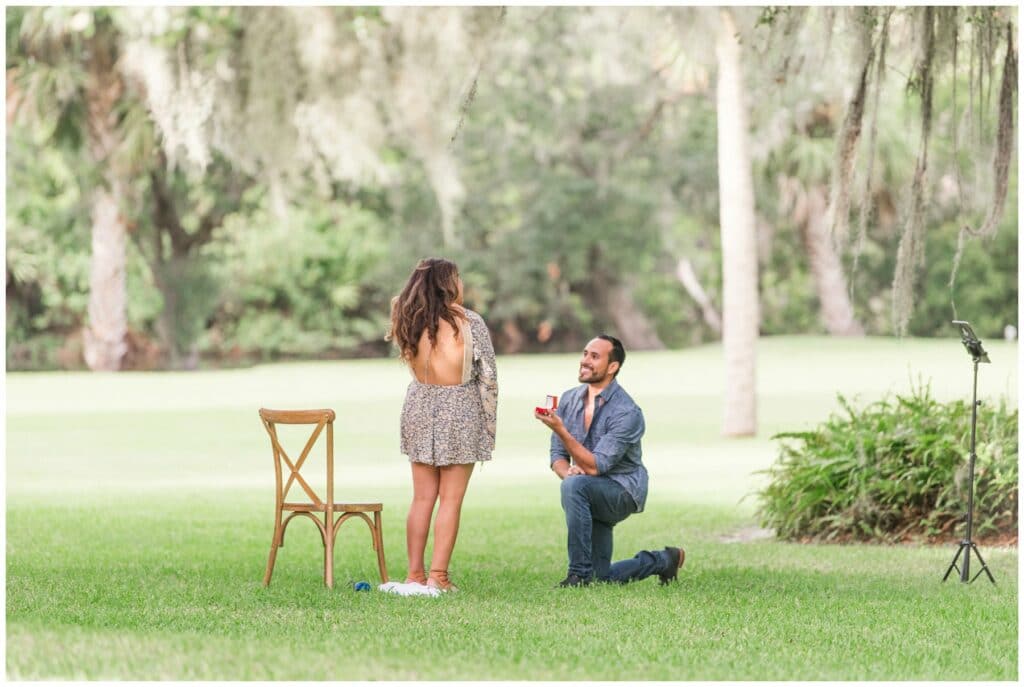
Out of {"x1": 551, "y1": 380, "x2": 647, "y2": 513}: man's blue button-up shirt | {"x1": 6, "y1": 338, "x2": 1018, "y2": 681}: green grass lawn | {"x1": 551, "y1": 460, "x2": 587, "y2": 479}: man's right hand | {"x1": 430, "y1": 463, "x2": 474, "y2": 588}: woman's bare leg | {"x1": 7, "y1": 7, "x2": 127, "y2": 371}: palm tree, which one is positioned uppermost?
{"x1": 7, "y1": 7, "x2": 127, "y2": 371}: palm tree

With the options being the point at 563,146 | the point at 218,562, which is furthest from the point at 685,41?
the point at 563,146

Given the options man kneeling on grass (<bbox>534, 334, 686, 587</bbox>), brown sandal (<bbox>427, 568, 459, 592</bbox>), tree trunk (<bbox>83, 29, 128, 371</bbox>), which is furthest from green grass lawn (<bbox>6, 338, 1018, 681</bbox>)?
tree trunk (<bbox>83, 29, 128, 371</bbox>)

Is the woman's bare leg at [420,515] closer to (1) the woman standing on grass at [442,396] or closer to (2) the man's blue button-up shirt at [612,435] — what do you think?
(1) the woman standing on grass at [442,396]

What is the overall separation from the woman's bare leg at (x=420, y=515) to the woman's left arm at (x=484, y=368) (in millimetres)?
360

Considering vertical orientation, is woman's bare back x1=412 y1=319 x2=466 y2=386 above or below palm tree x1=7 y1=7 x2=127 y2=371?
below

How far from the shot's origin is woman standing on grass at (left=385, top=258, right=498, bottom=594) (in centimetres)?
806

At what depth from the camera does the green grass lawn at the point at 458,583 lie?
6211 mm

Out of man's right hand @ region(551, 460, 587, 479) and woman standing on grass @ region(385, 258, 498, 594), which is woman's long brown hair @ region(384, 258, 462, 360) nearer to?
woman standing on grass @ region(385, 258, 498, 594)

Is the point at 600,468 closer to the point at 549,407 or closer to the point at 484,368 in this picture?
the point at 549,407

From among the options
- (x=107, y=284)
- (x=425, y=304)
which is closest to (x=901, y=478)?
(x=425, y=304)

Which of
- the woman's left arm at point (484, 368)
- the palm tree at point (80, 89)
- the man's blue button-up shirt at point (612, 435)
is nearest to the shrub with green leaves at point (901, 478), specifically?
the man's blue button-up shirt at point (612, 435)

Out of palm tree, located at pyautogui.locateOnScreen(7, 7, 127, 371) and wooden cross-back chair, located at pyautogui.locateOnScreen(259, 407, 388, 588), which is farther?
palm tree, located at pyautogui.locateOnScreen(7, 7, 127, 371)

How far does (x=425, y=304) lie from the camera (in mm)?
8031

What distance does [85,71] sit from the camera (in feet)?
96.5
